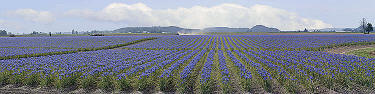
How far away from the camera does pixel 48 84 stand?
431 inches

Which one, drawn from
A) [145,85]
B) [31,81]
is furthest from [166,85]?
[31,81]

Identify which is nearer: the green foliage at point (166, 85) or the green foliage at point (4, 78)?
the green foliage at point (166, 85)

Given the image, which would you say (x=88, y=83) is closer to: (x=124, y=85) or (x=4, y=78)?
(x=124, y=85)

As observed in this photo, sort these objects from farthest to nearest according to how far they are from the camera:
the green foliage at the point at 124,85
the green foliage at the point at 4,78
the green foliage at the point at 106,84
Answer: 1. the green foliage at the point at 4,78
2. the green foliage at the point at 106,84
3. the green foliage at the point at 124,85

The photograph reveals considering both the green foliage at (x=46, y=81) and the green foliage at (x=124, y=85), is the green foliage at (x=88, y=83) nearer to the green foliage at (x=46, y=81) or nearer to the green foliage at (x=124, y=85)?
the green foliage at (x=124, y=85)

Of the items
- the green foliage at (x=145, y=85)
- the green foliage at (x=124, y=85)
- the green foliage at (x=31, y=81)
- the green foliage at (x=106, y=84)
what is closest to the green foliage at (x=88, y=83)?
the green foliage at (x=106, y=84)

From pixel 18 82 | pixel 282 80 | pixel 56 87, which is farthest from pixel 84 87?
pixel 282 80

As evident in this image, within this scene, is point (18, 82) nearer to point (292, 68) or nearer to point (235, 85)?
point (235, 85)

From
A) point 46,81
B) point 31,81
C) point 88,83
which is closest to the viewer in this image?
point 88,83

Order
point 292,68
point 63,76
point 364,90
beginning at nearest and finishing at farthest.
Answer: point 364,90
point 63,76
point 292,68

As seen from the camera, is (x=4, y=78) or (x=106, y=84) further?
(x=4, y=78)

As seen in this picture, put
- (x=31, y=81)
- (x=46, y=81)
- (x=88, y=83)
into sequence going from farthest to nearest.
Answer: (x=31, y=81) → (x=46, y=81) → (x=88, y=83)

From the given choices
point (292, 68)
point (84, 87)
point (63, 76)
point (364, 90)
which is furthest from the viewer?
point (292, 68)

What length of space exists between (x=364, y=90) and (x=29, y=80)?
15.9 meters
